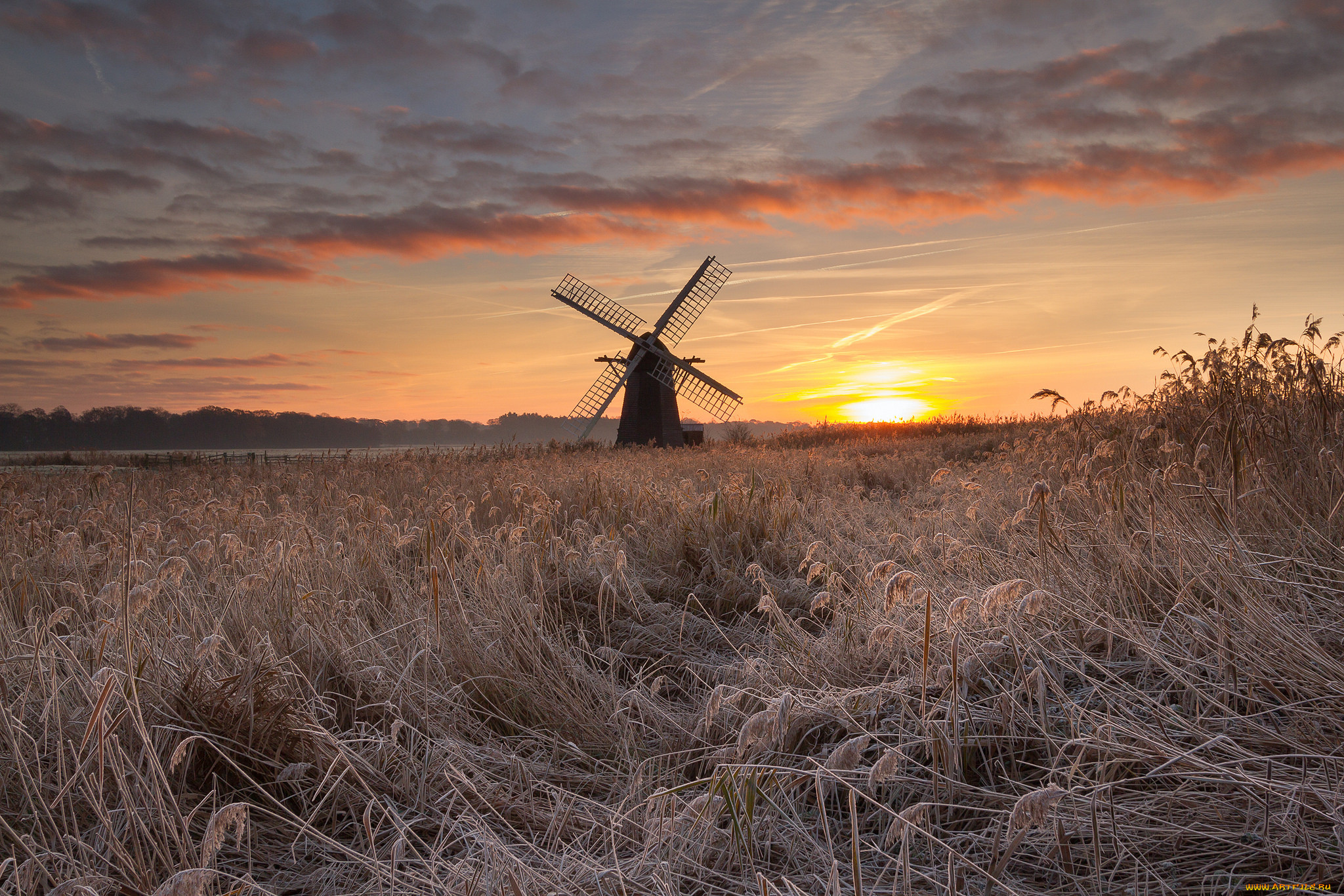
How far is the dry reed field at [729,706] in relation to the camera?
6.30ft

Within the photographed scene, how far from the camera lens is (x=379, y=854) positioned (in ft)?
7.63

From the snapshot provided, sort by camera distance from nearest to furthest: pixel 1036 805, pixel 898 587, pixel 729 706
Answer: pixel 1036 805, pixel 898 587, pixel 729 706

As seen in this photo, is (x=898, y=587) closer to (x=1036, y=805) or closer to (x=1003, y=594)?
(x=1003, y=594)

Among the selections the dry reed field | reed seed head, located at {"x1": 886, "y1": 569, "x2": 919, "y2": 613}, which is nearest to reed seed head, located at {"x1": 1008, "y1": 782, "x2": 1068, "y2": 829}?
the dry reed field

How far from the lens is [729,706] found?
9.16 feet

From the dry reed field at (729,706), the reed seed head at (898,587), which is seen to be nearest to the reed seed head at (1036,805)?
the dry reed field at (729,706)


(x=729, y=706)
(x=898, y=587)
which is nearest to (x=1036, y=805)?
(x=898, y=587)

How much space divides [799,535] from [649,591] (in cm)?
166

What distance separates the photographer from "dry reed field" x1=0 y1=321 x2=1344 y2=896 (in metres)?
1.92

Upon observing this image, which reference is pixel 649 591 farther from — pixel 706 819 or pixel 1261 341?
pixel 1261 341

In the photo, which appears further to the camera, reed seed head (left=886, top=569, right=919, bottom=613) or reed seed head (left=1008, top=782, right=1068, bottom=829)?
reed seed head (left=886, top=569, right=919, bottom=613)

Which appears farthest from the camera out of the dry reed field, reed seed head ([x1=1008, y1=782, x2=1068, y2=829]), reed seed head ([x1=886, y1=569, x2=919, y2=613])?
the dry reed field

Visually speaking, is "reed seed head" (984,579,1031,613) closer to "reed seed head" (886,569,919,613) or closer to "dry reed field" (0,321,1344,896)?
"dry reed field" (0,321,1344,896)

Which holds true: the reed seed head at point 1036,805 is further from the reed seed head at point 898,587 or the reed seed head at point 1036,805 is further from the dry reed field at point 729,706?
the reed seed head at point 898,587
